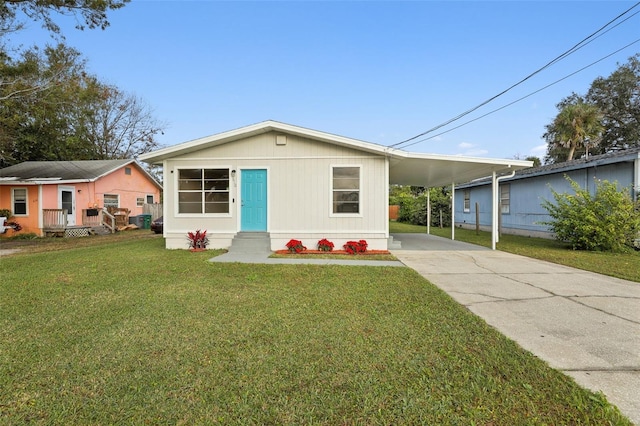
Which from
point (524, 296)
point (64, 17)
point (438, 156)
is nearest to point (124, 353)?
point (524, 296)

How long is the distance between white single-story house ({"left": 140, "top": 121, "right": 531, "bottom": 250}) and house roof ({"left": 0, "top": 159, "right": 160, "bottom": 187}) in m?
9.38

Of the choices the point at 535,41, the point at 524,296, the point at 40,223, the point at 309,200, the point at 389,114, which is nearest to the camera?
the point at 524,296

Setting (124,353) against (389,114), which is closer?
(124,353)

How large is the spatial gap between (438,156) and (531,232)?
814 centimetres

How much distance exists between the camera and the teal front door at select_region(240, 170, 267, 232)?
9.12 meters

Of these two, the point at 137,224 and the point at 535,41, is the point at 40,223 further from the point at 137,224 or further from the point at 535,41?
the point at 535,41

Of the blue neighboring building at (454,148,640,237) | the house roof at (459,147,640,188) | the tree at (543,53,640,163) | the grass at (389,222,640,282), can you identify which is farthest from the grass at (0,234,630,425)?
the tree at (543,53,640,163)

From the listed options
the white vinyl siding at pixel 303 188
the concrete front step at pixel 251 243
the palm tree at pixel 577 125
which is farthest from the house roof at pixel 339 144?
the palm tree at pixel 577 125

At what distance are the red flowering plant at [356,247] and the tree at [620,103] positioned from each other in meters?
24.8

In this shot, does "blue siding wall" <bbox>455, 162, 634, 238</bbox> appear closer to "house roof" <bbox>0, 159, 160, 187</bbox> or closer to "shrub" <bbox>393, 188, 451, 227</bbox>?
"shrub" <bbox>393, 188, 451, 227</bbox>

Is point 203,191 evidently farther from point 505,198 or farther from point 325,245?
point 505,198

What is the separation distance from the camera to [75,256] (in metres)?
8.12

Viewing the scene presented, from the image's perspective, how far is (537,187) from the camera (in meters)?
13.1

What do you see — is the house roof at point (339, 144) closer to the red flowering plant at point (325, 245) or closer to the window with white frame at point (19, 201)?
the red flowering plant at point (325, 245)
